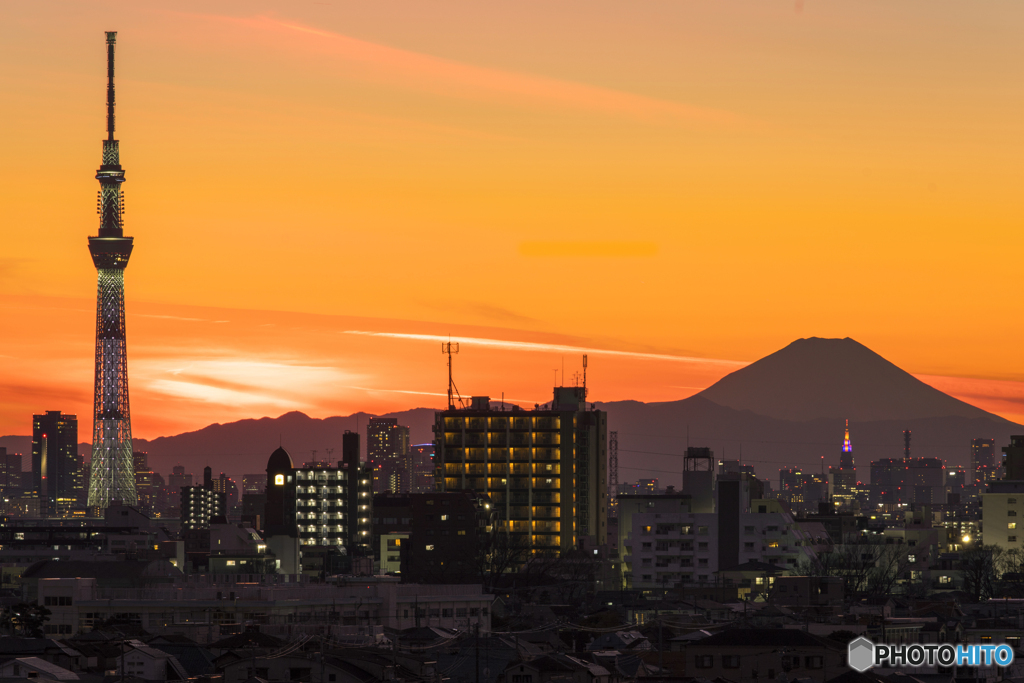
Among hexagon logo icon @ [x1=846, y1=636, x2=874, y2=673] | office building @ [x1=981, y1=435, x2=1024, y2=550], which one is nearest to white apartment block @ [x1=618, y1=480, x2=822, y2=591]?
office building @ [x1=981, y1=435, x2=1024, y2=550]

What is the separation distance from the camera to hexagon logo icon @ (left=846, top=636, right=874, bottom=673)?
4603 cm

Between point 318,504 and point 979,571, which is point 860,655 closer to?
point 979,571

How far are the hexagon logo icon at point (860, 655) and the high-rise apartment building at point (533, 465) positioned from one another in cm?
9177

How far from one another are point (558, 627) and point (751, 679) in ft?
59.1

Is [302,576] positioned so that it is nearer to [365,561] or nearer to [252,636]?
[365,561]

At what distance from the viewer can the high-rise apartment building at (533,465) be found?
463 ft

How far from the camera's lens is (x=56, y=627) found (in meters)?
68.6

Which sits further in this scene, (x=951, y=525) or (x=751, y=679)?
(x=951, y=525)

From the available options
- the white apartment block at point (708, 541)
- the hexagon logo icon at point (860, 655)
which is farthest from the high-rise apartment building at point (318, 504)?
the hexagon logo icon at point (860, 655)

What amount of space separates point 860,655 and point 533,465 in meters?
95.4

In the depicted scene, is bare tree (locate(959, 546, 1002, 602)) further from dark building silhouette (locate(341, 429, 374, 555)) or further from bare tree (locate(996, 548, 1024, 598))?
dark building silhouette (locate(341, 429, 374, 555))

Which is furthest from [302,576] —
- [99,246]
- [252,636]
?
[99,246]

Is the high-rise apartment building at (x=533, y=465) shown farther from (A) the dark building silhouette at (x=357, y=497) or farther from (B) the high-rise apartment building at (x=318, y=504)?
(B) the high-rise apartment building at (x=318, y=504)

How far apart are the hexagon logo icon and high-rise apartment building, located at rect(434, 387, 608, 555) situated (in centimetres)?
9177
